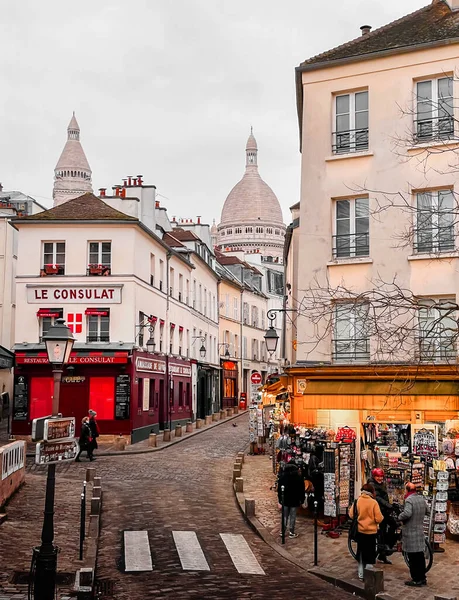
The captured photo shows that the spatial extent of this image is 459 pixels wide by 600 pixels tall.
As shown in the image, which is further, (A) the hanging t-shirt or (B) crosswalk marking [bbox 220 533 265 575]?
(A) the hanging t-shirt

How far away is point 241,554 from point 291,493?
184 cm

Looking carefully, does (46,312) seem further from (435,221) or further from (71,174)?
(71,174)

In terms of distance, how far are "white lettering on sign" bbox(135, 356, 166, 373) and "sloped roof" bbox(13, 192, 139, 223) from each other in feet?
19.6

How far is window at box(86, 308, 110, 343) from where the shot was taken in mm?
31812

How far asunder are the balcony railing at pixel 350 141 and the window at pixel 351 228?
1.23m

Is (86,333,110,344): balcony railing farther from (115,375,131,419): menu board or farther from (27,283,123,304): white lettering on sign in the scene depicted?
(115,375,131,419): menu board

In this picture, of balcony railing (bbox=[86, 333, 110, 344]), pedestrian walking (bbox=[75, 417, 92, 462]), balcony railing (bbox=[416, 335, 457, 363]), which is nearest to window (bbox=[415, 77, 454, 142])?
balcony railing (bbox=[416, 335, 457, 363])

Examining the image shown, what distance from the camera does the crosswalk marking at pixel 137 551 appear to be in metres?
12.2

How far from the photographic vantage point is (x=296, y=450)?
1697 centimetres

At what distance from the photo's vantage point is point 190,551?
13250 mm

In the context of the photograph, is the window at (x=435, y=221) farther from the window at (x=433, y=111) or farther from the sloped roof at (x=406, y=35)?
the sloped roof at (x=406, y=35)

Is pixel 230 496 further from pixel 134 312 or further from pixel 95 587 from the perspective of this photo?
pixel 134 312

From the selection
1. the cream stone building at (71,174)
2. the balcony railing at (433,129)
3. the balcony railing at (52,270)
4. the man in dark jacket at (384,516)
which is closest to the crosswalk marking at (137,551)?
the man in dark jacket at (384,516)

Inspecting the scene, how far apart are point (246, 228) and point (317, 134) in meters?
151
